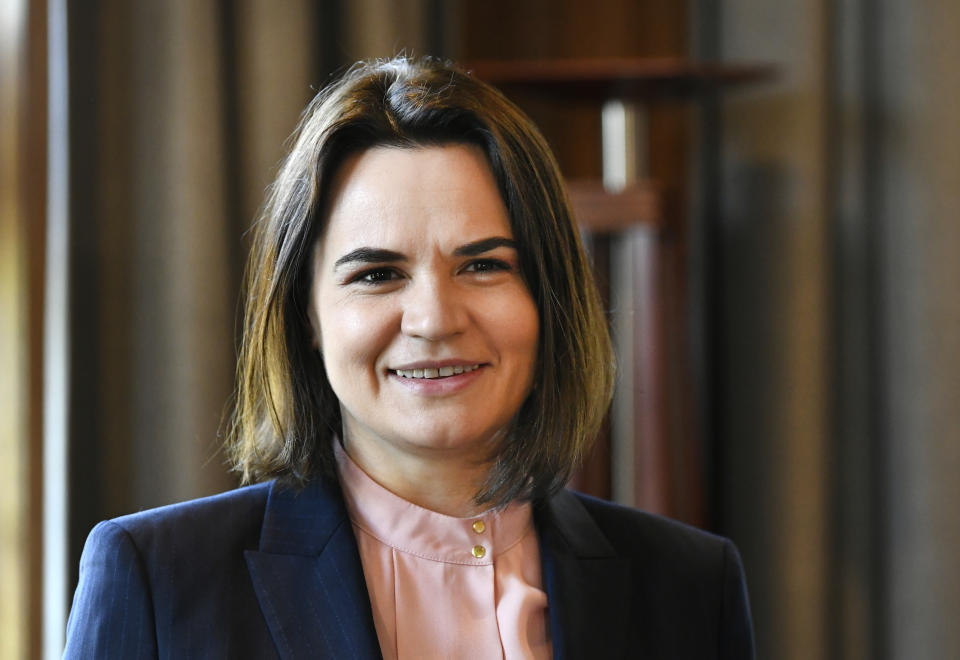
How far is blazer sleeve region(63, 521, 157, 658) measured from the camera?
4.10 feet

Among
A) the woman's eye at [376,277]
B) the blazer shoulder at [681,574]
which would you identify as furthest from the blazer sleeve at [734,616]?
the woman's eye at [376,277]

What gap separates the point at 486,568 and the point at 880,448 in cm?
165

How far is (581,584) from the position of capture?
143cm

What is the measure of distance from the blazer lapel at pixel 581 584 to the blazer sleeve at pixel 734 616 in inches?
6.1

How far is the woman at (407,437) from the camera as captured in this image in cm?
130

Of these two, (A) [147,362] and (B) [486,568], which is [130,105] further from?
(B) [486,568]

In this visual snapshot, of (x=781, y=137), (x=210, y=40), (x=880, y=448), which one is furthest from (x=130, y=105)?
(x=880, y=448)

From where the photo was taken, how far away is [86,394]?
2123mm

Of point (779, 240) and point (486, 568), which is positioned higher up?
point (779, 240)

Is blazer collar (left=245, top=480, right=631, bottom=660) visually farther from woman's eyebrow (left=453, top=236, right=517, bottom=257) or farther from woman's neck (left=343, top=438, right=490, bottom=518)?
woman's eyebrow (left=453, top=236, right=517, bottom=257)

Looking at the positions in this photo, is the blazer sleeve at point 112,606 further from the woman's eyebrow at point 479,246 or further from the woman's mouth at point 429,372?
the woman's eyebrow at point 479,246

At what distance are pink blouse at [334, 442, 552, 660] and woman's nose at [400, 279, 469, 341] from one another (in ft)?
0.73

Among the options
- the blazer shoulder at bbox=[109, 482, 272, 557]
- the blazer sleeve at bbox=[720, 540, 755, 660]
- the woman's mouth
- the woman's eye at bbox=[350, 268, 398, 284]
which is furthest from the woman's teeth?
the blazer sleeve at bbox=[720, 540, 755, 660]

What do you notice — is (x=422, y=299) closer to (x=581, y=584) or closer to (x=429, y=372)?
(x=429, y=372)
